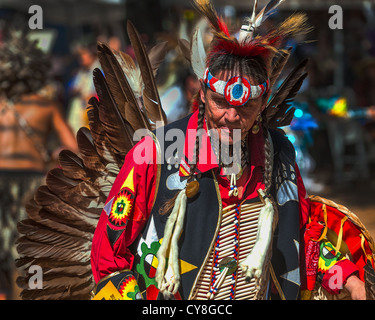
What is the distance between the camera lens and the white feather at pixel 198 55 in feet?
8.39

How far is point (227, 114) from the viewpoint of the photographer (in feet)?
7.65

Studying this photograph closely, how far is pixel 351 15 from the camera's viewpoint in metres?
10.3

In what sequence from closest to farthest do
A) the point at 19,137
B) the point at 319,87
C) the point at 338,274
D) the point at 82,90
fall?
the point at 338,274 → the point at 19,137 → the point at 82,90 → the point at 319,87

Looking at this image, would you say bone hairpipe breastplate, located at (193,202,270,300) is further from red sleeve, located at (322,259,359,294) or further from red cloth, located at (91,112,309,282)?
red sleeve, located at (322,259,359,294)

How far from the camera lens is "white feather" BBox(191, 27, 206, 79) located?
8.39 ft

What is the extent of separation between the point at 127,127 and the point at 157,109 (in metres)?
0.16

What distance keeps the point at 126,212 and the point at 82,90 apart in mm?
7166

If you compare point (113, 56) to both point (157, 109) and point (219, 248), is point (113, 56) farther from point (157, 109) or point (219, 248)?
point (219, 248)

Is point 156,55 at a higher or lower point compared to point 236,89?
higher

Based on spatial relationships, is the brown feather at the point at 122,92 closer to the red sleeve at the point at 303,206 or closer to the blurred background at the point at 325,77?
the red sleeve at the point at 303,206

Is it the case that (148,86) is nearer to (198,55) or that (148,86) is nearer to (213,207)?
(198,55)

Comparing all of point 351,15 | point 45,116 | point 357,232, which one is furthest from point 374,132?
point 357,232

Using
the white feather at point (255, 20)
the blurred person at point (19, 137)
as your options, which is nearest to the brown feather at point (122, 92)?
the white feather at point (255, 20)

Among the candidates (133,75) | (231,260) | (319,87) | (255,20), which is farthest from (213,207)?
(319,87)
